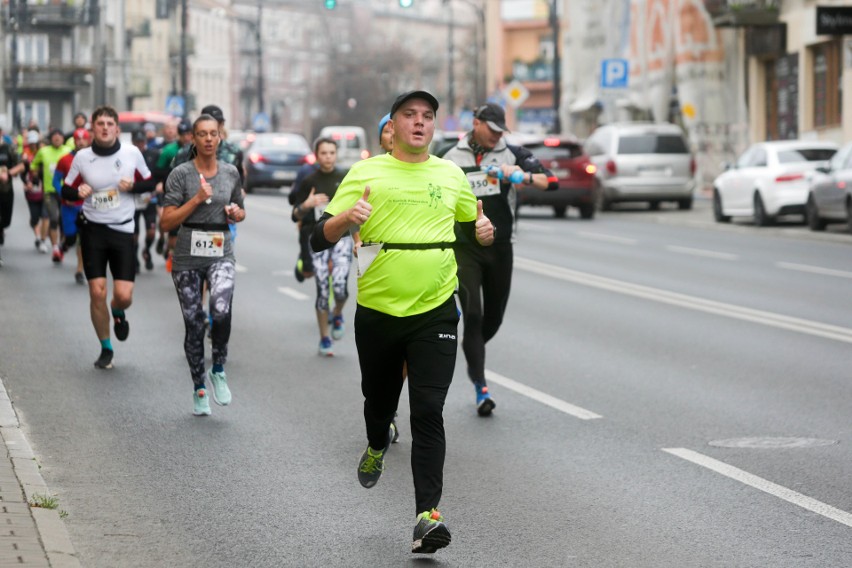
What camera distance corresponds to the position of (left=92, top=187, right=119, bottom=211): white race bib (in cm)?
1226

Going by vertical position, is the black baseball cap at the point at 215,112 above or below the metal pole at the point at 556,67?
below

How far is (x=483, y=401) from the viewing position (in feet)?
33.7

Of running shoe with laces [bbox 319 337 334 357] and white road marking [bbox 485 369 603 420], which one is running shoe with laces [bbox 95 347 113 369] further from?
white road marking [bbox 485 369 603 420]

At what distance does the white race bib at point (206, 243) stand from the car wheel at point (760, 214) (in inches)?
853

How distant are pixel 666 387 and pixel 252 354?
3.51 meters

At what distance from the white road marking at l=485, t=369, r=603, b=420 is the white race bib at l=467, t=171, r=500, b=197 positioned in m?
1.39

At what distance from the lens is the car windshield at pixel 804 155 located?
30453 mm

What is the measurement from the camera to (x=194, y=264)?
10336mm

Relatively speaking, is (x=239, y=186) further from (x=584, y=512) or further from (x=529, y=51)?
(x=529, y=51)

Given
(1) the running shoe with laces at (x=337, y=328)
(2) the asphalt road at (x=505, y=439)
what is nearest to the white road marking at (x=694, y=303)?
(2) the asphalt road at (x=505, y=439)

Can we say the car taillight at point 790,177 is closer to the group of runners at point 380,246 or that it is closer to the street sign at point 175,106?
the group of runners at point 380,246

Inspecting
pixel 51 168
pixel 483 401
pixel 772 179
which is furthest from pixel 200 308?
pixel 772 179

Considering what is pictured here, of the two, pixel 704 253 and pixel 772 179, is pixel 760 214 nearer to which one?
pixel 772 179

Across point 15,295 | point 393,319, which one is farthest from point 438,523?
point 15,295
